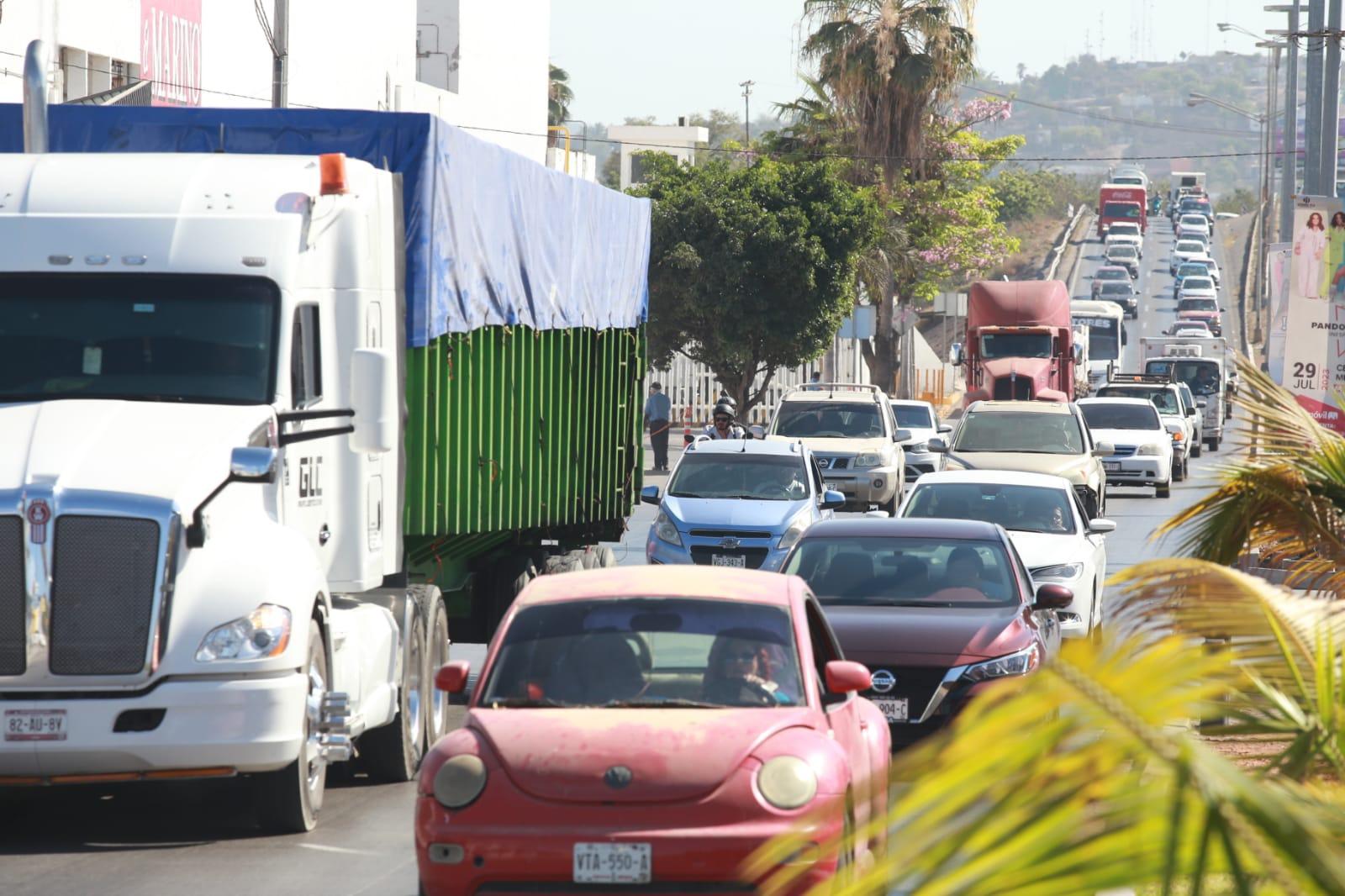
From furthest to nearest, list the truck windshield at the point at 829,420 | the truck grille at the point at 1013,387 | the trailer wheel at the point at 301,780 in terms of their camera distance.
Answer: the truck grille at the point at 1013,387
the truck windshield at the point at 829,420
the trailer wheel at the point at 301,780

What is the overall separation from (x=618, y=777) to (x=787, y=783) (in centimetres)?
58

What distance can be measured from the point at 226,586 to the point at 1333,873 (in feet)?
23.9

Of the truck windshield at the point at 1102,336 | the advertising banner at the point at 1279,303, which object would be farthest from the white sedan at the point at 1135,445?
the truck windshield at the point at 1102,336

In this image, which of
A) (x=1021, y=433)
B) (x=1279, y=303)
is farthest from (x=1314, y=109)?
(x=1279, y=303)

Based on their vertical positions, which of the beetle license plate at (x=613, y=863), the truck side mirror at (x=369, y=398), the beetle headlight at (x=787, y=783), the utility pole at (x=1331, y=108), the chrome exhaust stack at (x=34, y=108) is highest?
the utility pole at (x=1331, y=108)

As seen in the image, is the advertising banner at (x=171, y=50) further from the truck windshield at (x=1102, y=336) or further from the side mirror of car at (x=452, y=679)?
the truck windshield at (x=1102, y=336)

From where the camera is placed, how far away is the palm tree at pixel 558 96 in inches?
3711

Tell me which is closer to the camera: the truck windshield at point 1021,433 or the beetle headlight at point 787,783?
the beetle headlight at point 787,783

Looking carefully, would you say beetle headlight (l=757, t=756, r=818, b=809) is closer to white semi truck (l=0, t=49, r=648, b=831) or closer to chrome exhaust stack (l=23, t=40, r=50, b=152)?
white semi truck (l=0, t=49, r=648, b=831)

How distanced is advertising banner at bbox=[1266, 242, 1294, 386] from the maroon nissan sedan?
5.69 m

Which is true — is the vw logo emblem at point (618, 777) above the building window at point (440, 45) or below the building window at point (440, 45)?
below

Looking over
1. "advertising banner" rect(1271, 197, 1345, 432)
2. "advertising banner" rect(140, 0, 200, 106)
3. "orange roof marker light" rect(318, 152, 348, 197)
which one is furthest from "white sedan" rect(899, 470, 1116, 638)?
"advertising banner" rect(140, 0, 200, 106)

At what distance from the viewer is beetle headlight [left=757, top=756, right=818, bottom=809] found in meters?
6.88

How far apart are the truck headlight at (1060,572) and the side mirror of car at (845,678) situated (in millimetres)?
9468
